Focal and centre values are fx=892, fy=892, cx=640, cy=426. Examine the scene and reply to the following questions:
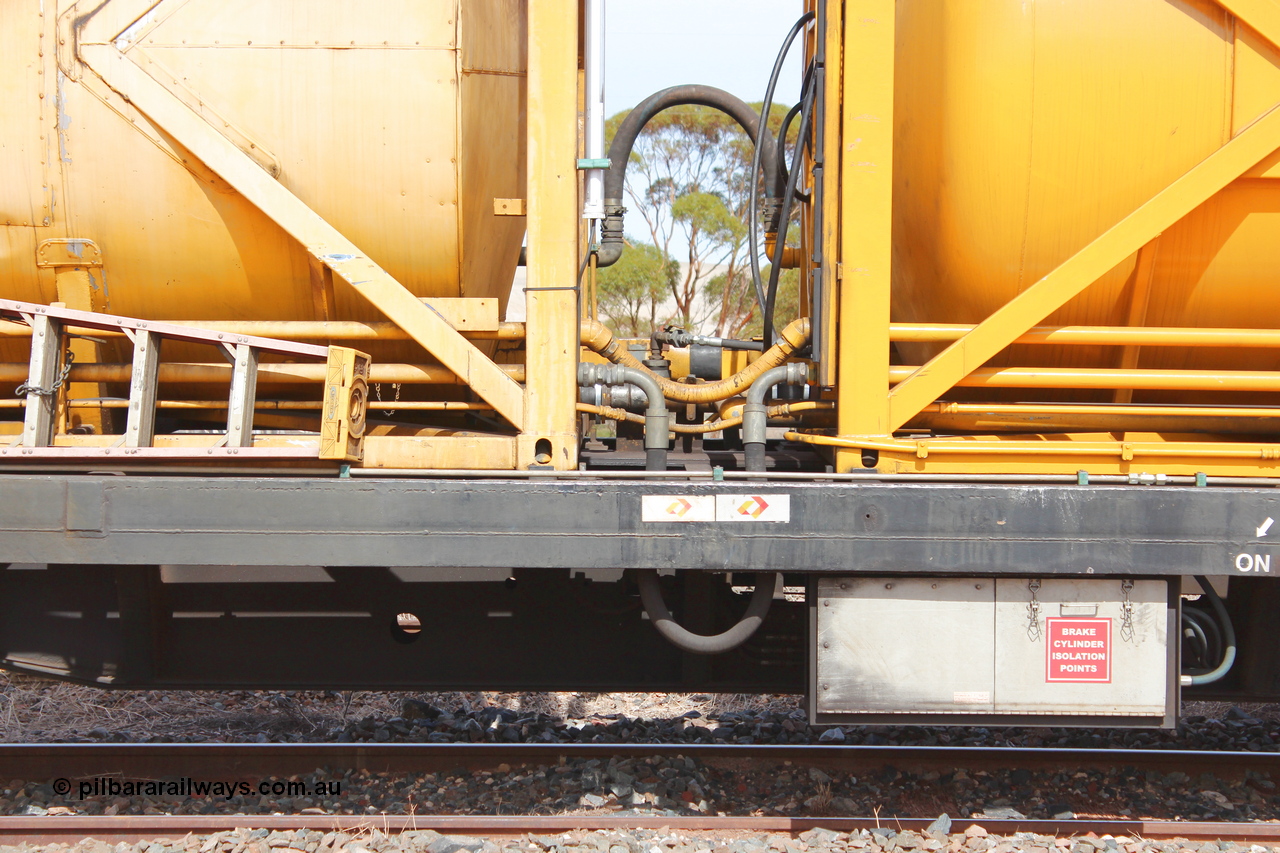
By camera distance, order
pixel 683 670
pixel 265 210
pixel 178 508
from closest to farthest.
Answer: pixel 178 508 < pixel 265 210 < pixel 683 670

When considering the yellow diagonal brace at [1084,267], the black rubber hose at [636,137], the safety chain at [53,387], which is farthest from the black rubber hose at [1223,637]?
the safety chain at [53,387]

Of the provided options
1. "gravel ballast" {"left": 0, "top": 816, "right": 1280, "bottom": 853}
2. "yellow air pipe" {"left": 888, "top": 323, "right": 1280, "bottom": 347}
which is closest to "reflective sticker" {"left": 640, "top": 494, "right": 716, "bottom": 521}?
"yellow air pipe" {"left": 888, "top": 323, "right": 1280, "bottom": 347}

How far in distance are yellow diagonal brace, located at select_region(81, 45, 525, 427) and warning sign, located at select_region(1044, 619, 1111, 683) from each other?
5.83 ft

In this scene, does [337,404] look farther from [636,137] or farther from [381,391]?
[636,137]

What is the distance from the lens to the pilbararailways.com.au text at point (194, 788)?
350 cm

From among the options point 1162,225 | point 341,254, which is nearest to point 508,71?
point 341,254

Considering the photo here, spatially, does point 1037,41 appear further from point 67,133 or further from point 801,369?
point 67,133

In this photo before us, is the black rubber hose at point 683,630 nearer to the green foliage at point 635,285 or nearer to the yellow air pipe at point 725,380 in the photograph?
the yellow air pipe at point 725,380

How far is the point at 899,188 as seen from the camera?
308 cm

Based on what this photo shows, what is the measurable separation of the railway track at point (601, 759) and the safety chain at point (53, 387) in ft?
5.23

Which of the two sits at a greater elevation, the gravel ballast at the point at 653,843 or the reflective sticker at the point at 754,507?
the reflective sticker at the point at 754,507

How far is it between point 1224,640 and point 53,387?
387cm

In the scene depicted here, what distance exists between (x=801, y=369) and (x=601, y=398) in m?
0.68

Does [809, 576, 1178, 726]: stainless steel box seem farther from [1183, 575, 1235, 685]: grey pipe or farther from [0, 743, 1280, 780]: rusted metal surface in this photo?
[0, 743, 1280, 780]: rusted metal surface
